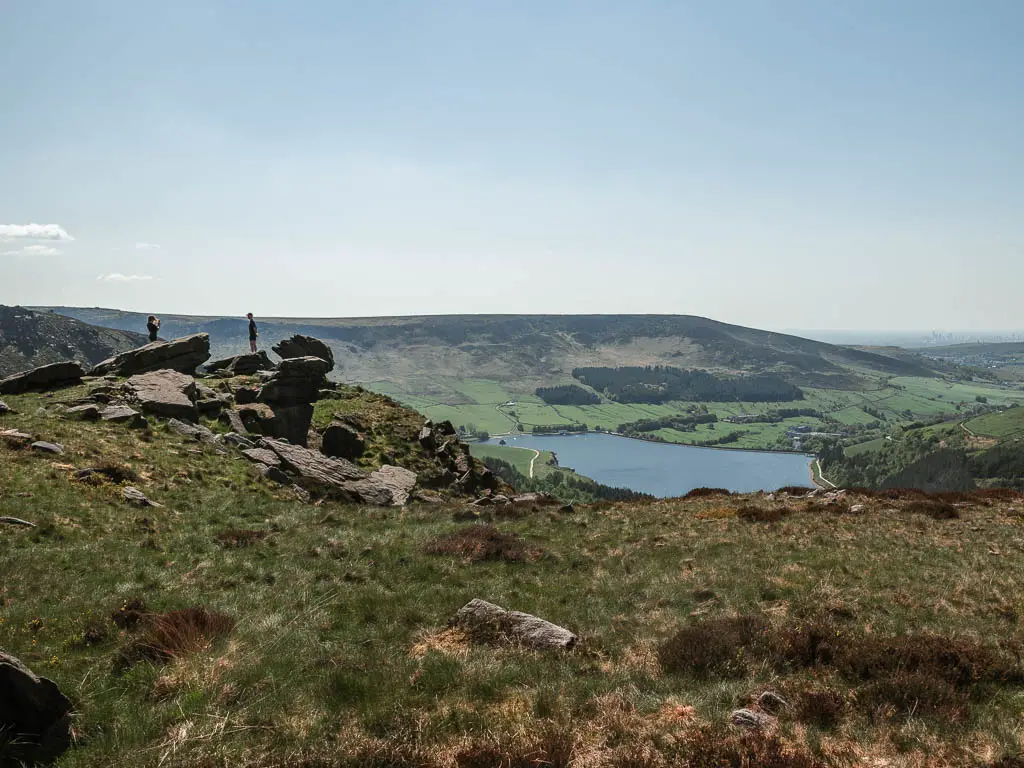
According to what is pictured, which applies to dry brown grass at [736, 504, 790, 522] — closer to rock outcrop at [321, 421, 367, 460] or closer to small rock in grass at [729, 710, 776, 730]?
small rock in grass at [729, 710, 776, 730]

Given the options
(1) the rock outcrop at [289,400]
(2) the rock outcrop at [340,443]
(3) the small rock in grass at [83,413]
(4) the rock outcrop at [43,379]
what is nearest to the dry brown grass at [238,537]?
(3) the small rock in grass at [83,413]

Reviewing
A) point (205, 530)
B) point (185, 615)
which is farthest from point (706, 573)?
point (205, 530)

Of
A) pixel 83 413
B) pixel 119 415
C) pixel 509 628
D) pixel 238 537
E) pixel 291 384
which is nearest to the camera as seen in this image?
pixel 509 628

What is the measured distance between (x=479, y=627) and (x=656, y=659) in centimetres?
432

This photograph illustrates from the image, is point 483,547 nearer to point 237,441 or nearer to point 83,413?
point 237,441

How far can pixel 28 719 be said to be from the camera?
24.4 ft

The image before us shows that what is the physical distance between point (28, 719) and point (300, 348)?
5199 centimetres

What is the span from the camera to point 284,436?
3947 cm

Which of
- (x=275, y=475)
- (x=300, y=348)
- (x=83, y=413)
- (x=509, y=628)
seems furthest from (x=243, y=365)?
(x=509, y=628)

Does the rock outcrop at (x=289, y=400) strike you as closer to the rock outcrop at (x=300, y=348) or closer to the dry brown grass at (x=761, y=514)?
the rock outcrop at (x=300, y=348)

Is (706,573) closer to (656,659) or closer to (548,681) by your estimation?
(656,659)

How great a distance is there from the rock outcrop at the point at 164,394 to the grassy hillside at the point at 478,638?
843cm

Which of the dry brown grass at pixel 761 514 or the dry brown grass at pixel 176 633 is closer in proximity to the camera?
the dry brown grass at pixel 176 633

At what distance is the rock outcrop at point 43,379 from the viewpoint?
108 ft
